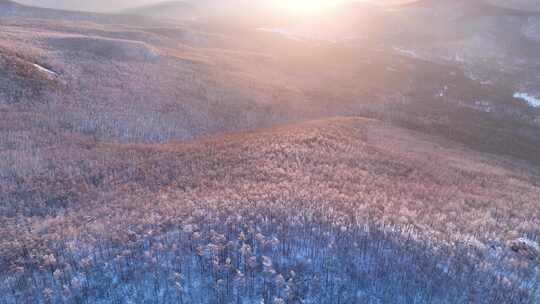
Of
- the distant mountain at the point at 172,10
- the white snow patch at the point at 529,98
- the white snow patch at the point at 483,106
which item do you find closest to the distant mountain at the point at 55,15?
the distant mountain at the point at 172,10

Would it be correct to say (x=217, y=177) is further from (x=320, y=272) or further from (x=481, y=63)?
(x=481, y=63)

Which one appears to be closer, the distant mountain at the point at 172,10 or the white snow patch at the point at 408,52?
the white snow patch at the point at 408,52

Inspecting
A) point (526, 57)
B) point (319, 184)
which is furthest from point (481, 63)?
point (319, 184)

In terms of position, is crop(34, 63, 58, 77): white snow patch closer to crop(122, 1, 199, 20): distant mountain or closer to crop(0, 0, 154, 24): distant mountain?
crop(0, 0, 154, 24): distant mountain

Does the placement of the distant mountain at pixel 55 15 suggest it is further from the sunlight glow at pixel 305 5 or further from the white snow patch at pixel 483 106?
the white snow patch at pixel 483 106

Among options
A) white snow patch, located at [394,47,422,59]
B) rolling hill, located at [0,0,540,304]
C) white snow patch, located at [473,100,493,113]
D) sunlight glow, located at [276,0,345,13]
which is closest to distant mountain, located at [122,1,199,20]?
sunlight glow, located at [276,0,345,13]

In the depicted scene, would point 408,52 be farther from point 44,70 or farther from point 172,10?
point 172,10

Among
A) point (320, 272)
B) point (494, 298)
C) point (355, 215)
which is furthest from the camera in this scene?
point (355, 215)

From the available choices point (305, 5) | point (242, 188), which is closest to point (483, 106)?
point (242, 188)
